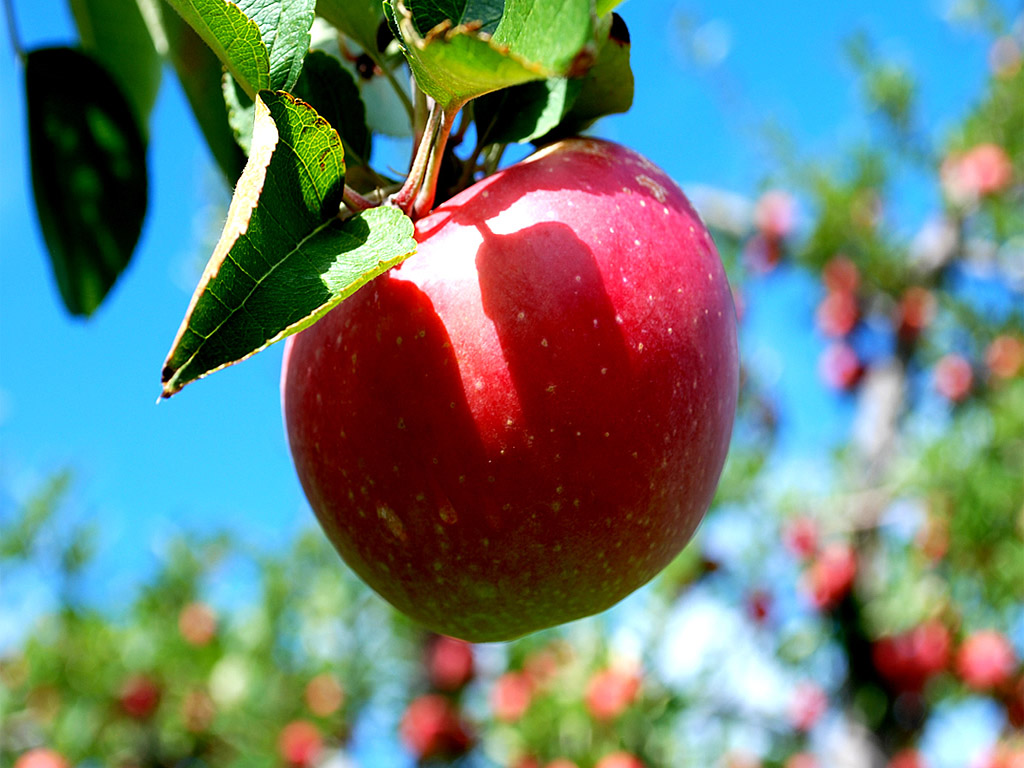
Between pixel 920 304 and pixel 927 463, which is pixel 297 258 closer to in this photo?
pixel 927 463

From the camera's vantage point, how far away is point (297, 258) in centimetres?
29

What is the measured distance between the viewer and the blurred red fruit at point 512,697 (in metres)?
2.45

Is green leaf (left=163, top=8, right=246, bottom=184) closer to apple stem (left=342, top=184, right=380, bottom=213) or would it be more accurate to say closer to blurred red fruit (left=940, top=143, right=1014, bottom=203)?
apple stem (left=342, top=184, right=380, bottom=213)

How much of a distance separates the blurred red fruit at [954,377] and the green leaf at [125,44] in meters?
2.68

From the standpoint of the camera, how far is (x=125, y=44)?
69cm

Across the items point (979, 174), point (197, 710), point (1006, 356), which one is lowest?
point (197, 710)

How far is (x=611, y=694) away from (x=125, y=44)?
6.23 feet

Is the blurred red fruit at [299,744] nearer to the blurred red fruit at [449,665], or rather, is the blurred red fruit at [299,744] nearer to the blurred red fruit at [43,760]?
the blurred red fruit at [449,665]

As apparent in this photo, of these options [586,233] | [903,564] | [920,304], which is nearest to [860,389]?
[920,304]

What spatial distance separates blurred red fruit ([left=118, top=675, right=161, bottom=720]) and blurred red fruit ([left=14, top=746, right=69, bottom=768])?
19 centimetres

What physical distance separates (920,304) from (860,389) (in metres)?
0.41

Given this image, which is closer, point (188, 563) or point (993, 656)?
point (993, 656)

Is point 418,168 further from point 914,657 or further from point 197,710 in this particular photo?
point 197,710

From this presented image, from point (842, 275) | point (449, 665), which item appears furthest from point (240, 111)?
point (842, 275)
